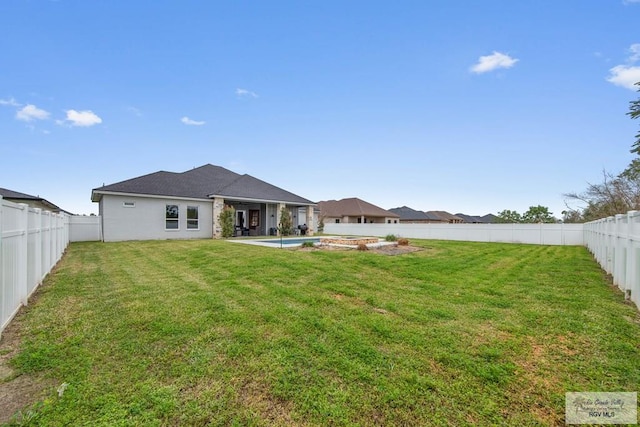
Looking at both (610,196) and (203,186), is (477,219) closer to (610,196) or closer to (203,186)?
(610,196)

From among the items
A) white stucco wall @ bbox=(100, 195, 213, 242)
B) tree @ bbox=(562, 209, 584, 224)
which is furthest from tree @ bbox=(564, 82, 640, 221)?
white stucco wall @ bbox=(100, 195, 213, 242)

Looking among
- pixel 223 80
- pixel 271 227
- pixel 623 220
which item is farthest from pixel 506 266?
pixel 271 227

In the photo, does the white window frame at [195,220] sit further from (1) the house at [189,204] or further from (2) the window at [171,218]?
(2) the window at [171,218]

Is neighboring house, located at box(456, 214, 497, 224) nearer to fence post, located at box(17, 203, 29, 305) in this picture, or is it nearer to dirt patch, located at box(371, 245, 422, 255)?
dirt patch, located at box(371, 245, 422, 255)

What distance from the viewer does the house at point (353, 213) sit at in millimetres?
35969

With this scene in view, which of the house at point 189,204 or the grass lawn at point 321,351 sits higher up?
the house at point 189,204

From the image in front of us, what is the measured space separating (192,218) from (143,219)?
8.94 feet

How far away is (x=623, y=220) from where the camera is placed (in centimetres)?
583

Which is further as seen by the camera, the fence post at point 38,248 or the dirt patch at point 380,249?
the dirt patch at point 380,249

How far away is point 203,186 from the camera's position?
65.8 ft

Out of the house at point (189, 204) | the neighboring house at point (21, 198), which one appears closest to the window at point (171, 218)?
the house at point (189, 204)

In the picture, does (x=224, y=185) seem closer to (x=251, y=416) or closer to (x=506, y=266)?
(x=506, y=266)

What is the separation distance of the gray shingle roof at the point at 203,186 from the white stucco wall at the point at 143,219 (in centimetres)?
49

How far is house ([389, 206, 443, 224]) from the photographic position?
154ft
